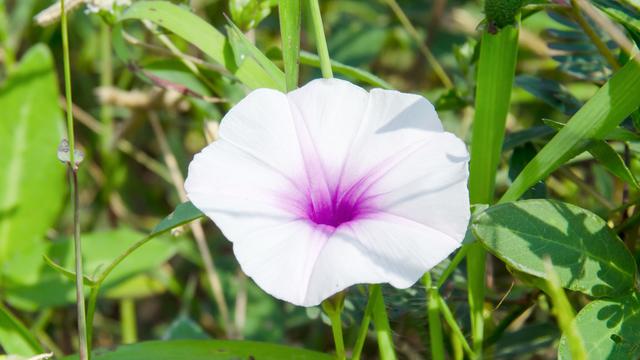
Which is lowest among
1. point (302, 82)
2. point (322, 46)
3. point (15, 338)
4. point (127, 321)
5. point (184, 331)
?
point (127, 321)

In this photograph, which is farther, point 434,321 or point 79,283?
point 434,321

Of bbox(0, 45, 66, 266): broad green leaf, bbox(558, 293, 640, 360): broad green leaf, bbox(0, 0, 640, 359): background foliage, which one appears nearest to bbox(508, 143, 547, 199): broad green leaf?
bbox(0, 0, 640, 359): background foliage

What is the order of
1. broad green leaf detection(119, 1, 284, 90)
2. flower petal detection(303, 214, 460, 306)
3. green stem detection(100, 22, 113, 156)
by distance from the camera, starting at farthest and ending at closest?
1. green stem detection(100, 22, 113, 156)
2. broad green leaf detection(119, 1, 284, 90)
3. flower petal detection(303, 214, 460, 306)

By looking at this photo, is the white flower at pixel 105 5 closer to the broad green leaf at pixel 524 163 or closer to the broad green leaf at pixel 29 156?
the broad green leaf at pixel 29 156

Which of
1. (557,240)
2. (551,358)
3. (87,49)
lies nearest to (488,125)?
(557,240)

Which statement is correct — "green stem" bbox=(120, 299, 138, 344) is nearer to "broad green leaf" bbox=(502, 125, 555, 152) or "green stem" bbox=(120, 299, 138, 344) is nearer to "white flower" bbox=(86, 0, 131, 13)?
"white flower" bbox=(86, 0, 131, 13)

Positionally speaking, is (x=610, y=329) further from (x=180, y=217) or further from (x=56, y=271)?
(x=56, y=271)

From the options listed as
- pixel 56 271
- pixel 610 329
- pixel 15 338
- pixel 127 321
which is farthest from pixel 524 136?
pixel 127 321
